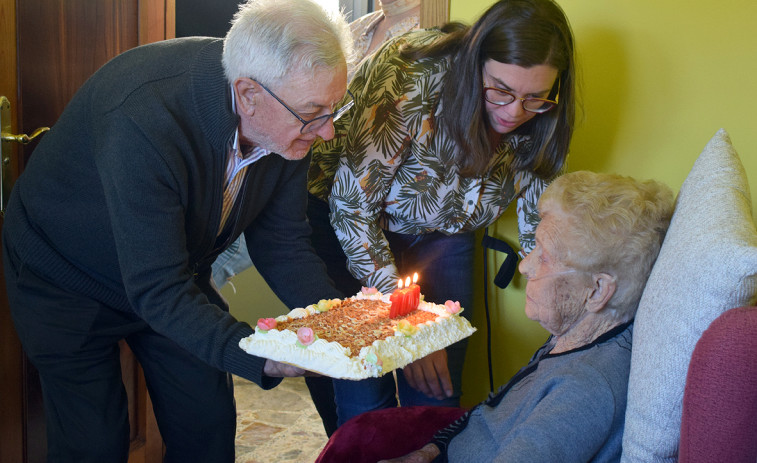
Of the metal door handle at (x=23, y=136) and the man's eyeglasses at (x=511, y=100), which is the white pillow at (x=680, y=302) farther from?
the metal door handle at (x=23, y=136)

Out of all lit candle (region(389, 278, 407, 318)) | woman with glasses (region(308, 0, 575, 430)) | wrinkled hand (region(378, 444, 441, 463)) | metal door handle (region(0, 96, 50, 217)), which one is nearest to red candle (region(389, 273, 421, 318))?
lit candle (region(389, 278, 407, 318))

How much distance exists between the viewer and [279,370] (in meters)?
1.42

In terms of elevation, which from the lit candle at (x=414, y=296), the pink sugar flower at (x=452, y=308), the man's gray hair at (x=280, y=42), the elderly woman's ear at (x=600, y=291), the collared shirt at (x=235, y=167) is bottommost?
the pink sugar flower at (x=452, y=308)

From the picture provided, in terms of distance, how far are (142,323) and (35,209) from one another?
0.38 metres

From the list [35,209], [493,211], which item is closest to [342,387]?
[493,211]

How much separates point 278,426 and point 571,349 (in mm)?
2028

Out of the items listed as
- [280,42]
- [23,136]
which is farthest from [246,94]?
[23,136]

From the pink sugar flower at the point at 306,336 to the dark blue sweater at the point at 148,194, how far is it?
0.39ft

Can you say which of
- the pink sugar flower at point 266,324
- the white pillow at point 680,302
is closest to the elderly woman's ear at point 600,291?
the white pillow at point 680,302

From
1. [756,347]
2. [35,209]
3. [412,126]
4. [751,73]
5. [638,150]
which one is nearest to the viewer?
[756,347]

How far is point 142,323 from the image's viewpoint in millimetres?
1742

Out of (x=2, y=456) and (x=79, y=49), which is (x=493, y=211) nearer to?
(x=79, y=49)

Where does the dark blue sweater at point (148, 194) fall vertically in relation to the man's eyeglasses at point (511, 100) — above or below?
below

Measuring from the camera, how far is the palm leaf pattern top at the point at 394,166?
5.96 ft
